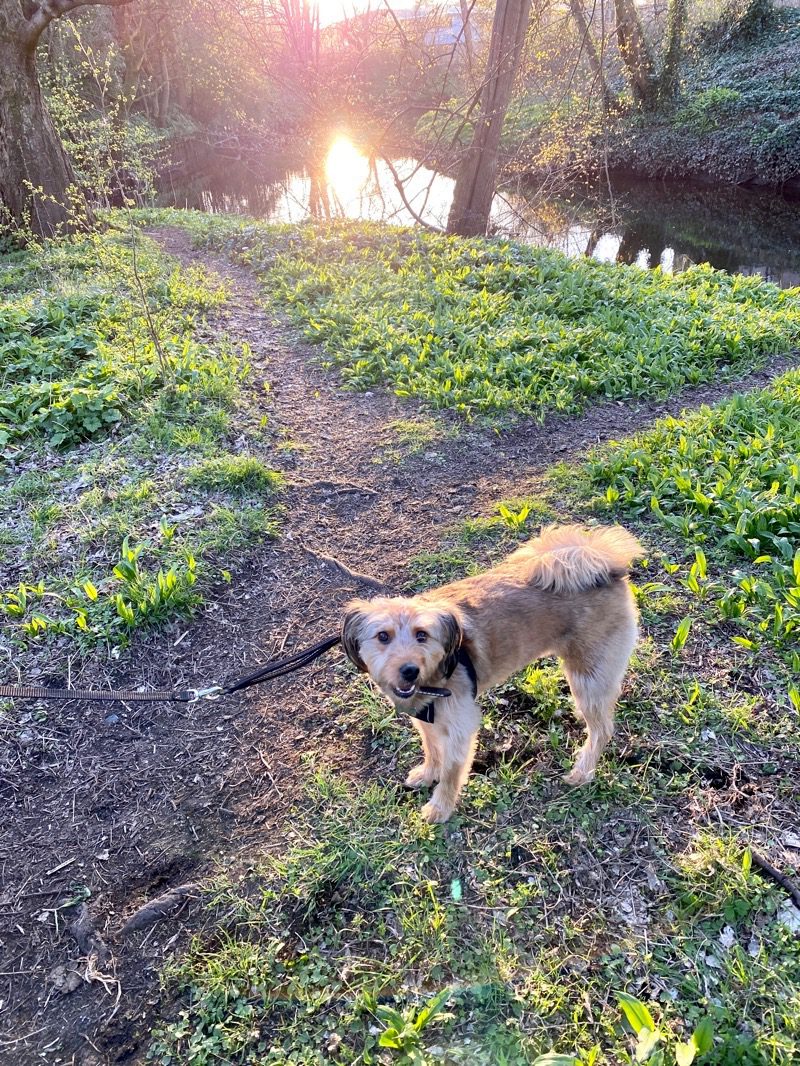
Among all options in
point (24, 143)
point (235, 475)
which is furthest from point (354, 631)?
point (24, 143)

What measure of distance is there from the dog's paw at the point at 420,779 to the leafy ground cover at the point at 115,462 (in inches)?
80.9

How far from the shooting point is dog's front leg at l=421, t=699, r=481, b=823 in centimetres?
288

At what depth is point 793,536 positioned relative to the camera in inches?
177

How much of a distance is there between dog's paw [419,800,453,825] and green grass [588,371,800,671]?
2060mm

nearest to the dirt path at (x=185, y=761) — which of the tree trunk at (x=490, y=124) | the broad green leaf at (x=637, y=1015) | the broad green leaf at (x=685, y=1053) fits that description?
the broad green leaf at (x=637, y=1015)

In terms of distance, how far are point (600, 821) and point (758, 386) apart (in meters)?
5.69

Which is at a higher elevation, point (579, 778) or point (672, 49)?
point (672, 49)

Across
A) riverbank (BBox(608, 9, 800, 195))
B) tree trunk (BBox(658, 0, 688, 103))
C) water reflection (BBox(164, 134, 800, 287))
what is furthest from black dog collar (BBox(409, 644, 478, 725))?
tree trunk (BBox(658, 0, 688, 103))

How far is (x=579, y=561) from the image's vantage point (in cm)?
301

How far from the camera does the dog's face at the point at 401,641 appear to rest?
2615mm

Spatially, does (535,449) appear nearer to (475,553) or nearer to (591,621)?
(475,553)

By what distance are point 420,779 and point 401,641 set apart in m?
1.06

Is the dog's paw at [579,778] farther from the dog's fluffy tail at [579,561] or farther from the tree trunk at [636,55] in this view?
the tree trunk at [636,55]

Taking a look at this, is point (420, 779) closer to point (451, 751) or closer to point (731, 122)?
point (451, 751)
